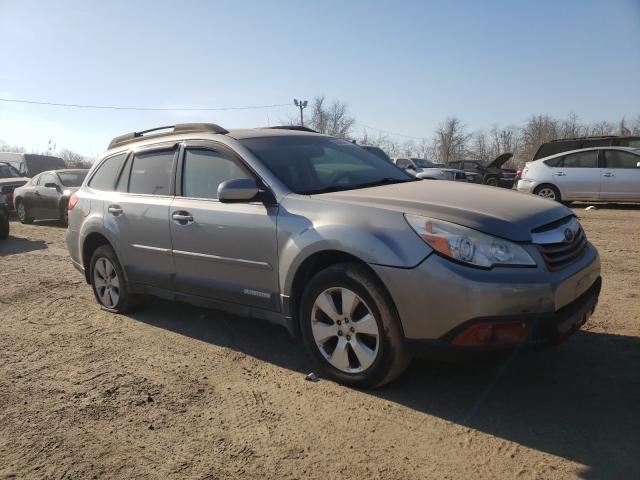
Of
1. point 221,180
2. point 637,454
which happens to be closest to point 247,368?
point 221,180

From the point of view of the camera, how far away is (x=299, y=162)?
164 inches

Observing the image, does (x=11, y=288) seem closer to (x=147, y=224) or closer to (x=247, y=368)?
(x=147, y=224)

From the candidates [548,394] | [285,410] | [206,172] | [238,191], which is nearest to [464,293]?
[548,394]

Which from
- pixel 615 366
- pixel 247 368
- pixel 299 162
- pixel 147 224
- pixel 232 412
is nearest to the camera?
pixel 232 412

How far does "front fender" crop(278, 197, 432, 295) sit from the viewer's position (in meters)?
3.06

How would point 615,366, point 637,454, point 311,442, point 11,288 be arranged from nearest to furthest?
point 637,454
point 311,442
point 615,366
point 11,288

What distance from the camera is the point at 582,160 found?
13.3 m

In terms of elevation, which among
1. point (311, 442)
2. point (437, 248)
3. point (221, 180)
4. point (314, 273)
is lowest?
point (311, 442)

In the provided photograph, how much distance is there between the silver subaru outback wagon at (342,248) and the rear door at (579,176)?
10203 millimetres

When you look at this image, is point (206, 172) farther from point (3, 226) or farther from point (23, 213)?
point (23, 213)

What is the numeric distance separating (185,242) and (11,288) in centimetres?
376

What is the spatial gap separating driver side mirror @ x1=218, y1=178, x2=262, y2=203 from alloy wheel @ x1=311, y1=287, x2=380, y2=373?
0.87 m

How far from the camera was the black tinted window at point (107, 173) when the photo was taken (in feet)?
17.6

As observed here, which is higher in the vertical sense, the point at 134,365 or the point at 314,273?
the point at 314,273
